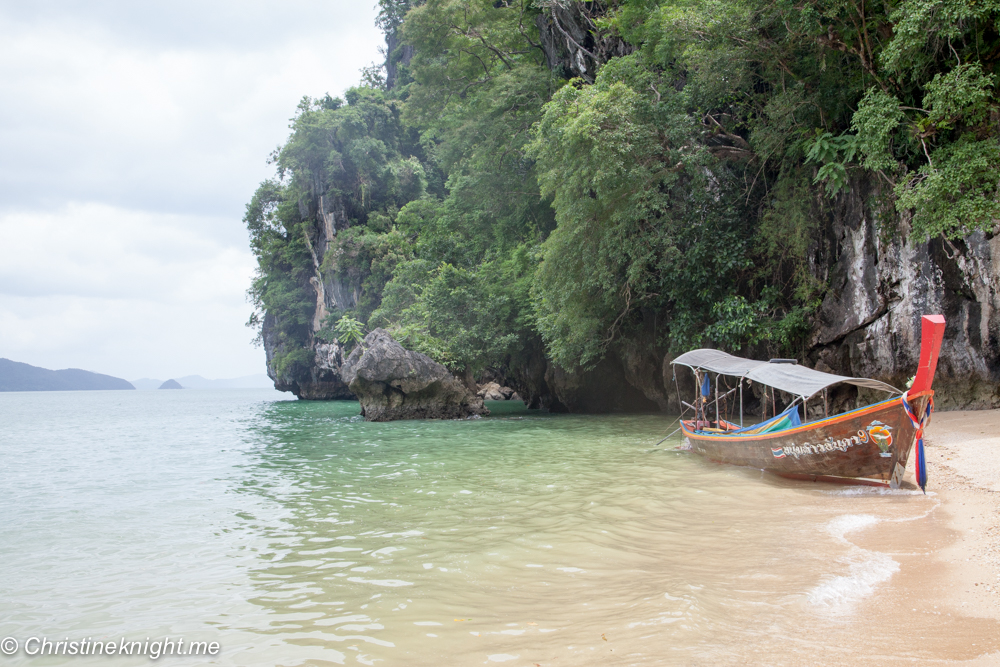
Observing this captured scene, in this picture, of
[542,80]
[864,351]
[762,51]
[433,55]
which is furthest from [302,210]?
[864,351]

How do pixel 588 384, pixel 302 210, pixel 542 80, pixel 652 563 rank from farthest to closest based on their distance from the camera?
pixel 302 210 → pixel 588 384 → pixel 542 80 → pixel 652 563

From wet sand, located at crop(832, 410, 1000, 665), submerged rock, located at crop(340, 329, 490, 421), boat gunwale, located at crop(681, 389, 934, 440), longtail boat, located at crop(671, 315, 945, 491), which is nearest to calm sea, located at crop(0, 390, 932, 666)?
wet sand, located at crop(832, 410, 1000, 665)

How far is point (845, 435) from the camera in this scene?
7055 mm

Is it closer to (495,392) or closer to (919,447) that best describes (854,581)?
(919,447)

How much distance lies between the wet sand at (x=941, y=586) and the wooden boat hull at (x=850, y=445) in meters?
0.54

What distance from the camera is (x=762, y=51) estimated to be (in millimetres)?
12859

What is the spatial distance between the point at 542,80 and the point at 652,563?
19276 millimetres

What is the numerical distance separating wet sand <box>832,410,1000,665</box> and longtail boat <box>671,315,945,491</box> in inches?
21.8

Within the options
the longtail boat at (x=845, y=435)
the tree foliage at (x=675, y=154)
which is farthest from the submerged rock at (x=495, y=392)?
the longtail boat at (x=845, y=435)

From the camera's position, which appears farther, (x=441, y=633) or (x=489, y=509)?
(x=489, y=509)

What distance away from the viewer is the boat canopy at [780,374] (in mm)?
7461

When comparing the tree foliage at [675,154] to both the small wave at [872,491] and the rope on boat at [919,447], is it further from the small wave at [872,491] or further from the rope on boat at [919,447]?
the small wave at [872,491]

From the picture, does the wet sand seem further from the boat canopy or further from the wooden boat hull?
the boat canopy

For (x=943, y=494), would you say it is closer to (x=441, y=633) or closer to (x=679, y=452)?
(x=679, y=452)
